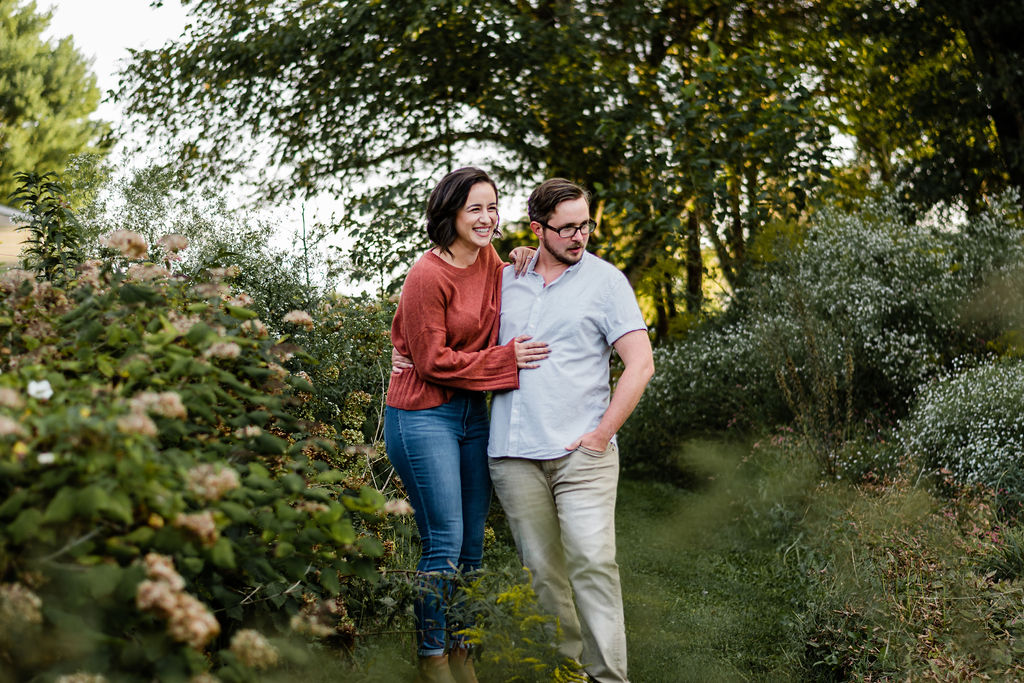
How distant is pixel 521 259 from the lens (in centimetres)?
337

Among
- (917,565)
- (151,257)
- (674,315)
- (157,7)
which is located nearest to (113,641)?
(151,257)

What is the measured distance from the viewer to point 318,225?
20.7 ft

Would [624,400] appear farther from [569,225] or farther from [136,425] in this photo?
[136,425]

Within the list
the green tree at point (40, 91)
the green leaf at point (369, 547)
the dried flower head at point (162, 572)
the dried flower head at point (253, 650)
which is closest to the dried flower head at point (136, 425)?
the dried flower head at point (162, 572)

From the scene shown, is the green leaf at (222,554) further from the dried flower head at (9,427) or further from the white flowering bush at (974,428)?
the white flowering bush at (974,428)

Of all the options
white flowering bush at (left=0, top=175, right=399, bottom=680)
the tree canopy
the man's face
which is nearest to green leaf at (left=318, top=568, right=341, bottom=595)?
white flowering bush at (left=0, top=175, right=399, bottom=680)

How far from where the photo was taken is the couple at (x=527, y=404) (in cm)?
306

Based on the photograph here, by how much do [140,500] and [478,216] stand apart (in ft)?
5.62

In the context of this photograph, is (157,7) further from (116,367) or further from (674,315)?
(116,367)

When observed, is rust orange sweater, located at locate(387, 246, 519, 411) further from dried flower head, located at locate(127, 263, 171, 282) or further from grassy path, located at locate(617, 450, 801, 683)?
grassy path, located at locate(617, 450, 801, 683)

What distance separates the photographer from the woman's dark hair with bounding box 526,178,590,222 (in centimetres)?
314

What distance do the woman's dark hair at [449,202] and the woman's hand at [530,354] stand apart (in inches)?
18.2

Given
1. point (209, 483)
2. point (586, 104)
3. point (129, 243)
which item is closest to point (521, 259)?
point (129, 243)

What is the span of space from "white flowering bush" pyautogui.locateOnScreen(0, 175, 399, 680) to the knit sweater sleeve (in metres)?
0.63
